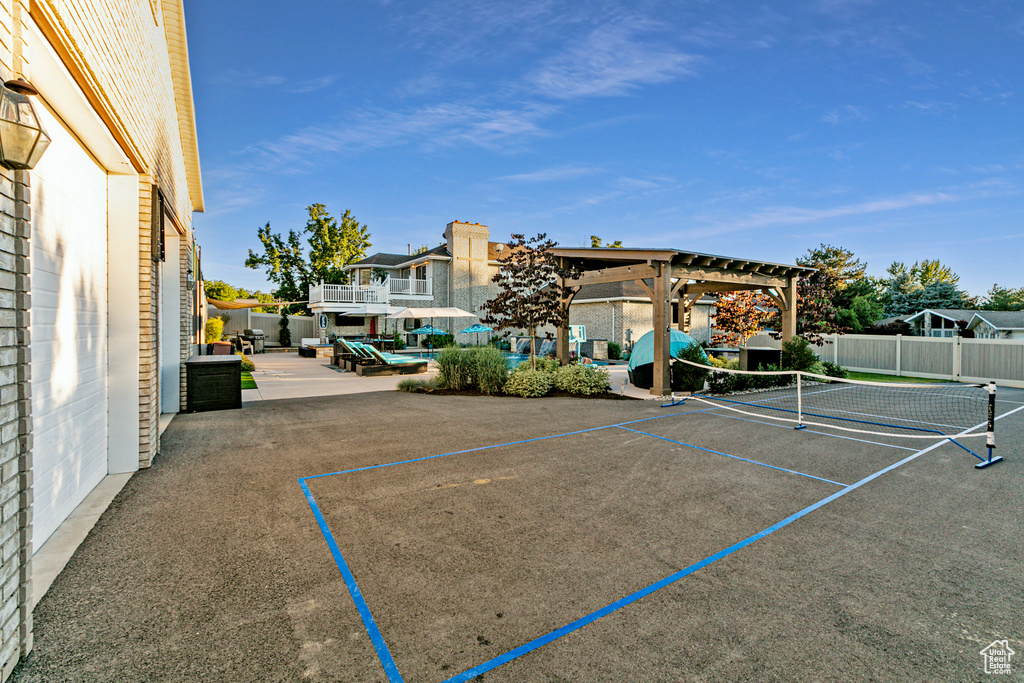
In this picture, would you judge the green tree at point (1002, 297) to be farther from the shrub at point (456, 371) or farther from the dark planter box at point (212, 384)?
the dark planter box at point (212, 384)

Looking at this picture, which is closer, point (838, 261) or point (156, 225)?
point (156, 225)

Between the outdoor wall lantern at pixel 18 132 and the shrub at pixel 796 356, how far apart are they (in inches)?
691

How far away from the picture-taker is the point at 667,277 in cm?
1255

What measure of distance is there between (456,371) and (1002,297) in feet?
238

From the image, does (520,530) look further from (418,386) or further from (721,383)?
(721,383)

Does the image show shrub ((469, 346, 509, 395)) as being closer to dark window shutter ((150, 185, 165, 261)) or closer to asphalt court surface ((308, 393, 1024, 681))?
asphalt court surface ((308, 393, 1024, 681))

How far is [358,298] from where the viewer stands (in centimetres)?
3338

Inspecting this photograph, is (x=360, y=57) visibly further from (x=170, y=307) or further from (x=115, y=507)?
(x=115, y=507)

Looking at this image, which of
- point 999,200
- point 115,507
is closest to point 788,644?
point 115,507

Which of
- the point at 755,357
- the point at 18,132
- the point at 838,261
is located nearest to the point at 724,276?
the point at 755,357

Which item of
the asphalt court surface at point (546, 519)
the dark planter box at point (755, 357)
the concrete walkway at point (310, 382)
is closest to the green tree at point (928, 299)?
the dark planter box at point (755, 357)

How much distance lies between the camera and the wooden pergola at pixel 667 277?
12547mm

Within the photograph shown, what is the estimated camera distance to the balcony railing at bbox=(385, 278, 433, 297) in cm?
3481
